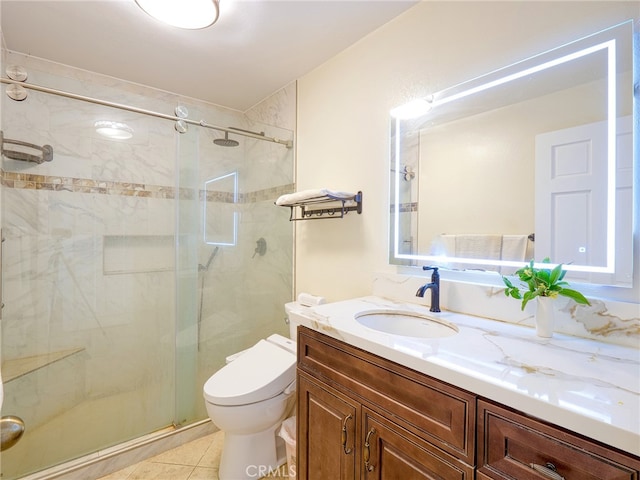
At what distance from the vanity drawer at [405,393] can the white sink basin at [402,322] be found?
211 mm

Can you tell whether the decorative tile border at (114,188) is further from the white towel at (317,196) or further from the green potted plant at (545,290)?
the green potted plant at (545,290)

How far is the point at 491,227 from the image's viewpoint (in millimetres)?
1175

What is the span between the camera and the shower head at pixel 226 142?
2.12 metres

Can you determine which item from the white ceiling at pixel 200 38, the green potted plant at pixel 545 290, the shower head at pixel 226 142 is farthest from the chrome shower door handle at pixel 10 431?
the shower head at pixel 226 142

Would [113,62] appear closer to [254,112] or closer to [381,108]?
[254,112]

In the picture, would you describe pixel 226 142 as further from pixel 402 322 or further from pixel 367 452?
pixel 367 452

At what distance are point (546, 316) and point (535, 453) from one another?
0.47 metres

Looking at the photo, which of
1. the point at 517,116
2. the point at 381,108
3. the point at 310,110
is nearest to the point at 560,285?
the point at 517,116

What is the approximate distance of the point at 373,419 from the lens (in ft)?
2.91

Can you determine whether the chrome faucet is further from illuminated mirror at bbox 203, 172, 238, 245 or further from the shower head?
the shower head

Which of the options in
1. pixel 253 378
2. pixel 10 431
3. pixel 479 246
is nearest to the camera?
pixel 10 431

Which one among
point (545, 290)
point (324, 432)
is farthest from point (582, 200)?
point (324, 432)

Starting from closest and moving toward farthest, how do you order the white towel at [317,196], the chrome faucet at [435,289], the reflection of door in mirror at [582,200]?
1. the reflection of door in mirror at [582,200]
2. the chrome faucet at [435,289]
3. the white towel at [317,196]

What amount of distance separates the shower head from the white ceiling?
1.42 feet
